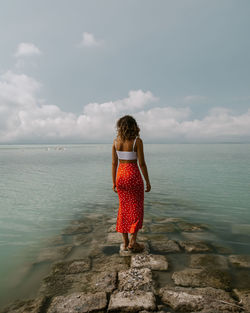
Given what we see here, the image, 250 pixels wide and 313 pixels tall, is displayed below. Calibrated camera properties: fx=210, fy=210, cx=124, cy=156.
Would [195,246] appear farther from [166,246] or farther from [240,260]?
[240,260]

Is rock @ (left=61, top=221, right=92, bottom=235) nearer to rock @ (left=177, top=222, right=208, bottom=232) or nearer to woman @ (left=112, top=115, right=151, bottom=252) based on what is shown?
woman @ (left=112, top=115, right=151, bottom=252)

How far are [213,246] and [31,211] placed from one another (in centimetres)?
697

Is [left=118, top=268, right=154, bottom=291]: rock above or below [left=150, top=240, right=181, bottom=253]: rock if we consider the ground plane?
above

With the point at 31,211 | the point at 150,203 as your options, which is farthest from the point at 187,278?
the point at 31,211

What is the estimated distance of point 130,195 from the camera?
14.8 feet

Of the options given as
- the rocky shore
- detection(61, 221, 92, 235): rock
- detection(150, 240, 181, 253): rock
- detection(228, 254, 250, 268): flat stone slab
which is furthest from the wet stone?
detection(228, 254, 250, 268): flat stone slab

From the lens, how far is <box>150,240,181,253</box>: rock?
4.68 metres

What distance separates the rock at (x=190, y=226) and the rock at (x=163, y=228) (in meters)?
0.26

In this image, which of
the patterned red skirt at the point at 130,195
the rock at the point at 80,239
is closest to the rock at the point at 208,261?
the patterned red skirt at the point at 130,195

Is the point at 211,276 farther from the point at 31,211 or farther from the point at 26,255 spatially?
the point at 31,211

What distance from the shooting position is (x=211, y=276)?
11.9ft

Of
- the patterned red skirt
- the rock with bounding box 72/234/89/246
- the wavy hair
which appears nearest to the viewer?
the wavy hair

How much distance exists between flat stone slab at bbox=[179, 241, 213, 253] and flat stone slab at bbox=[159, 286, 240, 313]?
1526mm

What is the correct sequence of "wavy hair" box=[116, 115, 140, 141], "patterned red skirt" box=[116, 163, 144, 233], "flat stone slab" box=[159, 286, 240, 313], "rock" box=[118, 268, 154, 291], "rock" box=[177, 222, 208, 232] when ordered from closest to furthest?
"flat stone slab" box=[159, 286, 240, 313]
"rock" box=[118, 268, 154, 291]
"wavy hair" box=[116, 115, 140, 141]
"patterned red skirt" box=[116, 163, 144, 233]
"rock" box=[177, 222, 208, 232]
